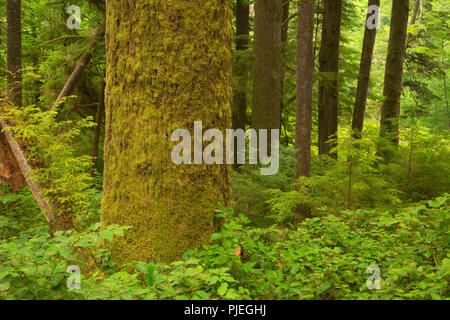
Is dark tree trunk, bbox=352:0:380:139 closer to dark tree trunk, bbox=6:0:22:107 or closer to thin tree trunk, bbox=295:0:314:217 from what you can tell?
thin tree trunk, bbox=295:0:314:217

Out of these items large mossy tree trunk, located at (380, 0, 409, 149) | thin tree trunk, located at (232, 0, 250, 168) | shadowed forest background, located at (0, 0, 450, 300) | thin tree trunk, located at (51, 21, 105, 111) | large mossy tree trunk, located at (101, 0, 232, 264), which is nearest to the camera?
shadowed forest background, located at (0, 0, 450, 300)

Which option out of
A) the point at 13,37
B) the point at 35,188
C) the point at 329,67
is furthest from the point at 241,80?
the point at 35,188

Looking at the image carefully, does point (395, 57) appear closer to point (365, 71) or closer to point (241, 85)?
point (365, 71)

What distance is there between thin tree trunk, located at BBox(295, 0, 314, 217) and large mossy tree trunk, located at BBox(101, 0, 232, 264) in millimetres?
5233

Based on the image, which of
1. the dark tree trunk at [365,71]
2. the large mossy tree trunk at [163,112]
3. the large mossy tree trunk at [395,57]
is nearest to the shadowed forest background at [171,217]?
the large mossy tree trunk at [163,112]

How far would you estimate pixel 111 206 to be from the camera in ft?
11.3

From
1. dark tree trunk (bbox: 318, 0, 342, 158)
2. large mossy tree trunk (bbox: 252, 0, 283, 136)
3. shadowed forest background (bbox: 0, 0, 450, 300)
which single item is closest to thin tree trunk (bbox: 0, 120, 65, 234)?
shadowed forest background (bbox: 0, 0, 450, 300)

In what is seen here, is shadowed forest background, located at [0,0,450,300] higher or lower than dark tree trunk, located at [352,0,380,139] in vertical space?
lower

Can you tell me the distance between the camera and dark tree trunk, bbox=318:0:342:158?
36.6ft

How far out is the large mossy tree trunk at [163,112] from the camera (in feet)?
10.4

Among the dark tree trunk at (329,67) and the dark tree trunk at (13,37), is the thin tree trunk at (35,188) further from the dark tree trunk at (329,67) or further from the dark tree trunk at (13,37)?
the dark tree trunk at (329,67)

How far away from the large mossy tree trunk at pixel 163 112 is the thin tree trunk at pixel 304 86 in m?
5.23

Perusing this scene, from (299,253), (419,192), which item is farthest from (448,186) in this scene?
(299,253)
